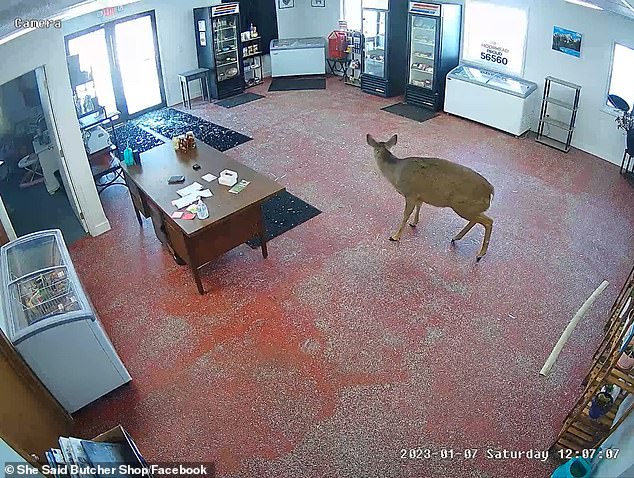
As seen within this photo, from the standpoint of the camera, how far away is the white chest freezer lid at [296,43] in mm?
11438

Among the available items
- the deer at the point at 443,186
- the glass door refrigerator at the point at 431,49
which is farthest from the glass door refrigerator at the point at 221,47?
the deer at the point at 443,186

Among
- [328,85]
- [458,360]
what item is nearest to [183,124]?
[328,85]

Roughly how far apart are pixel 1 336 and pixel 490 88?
7812 millimetres

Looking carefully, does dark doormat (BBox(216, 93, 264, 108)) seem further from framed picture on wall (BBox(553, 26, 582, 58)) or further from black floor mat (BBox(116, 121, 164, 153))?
framed picture on wall (BBox(553, 26, 582, 58))

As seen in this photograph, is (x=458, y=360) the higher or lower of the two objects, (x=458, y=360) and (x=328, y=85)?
the lower

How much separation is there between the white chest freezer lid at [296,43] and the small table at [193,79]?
1657 millimetres

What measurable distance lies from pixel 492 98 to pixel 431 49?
62.7 inches

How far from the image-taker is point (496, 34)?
8.94 metres

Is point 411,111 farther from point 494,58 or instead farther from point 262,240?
point 262,240

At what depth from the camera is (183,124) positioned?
32.2 feet

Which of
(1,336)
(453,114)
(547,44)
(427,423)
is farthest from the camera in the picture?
(453,114)

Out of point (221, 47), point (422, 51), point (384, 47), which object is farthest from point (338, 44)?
point (221, 47)

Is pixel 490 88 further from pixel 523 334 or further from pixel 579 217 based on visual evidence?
pixel 523 334

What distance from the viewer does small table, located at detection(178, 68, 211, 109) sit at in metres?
10.4
